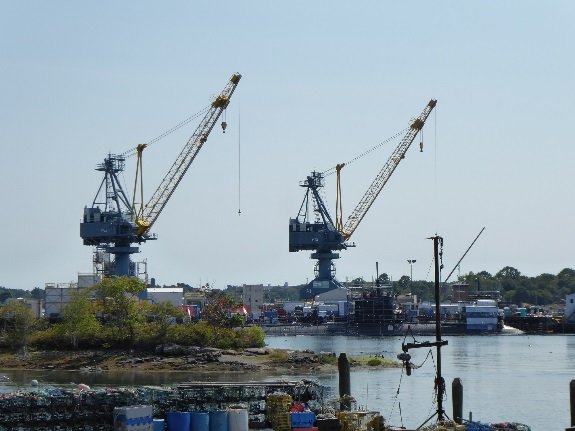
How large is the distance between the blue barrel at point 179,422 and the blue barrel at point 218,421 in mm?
865

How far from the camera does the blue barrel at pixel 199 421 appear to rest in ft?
130

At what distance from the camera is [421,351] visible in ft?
520

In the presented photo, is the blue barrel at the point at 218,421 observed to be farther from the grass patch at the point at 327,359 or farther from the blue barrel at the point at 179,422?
the grass patch at the point at 327,359

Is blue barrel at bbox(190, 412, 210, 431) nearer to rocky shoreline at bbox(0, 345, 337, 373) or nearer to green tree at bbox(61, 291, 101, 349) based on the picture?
rocky shoreline at bbox(0, 345, 337, 373)

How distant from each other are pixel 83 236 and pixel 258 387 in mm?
133000

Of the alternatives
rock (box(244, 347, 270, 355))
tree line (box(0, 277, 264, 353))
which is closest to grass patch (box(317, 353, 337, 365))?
rock (box(244, 347, 270, 355))

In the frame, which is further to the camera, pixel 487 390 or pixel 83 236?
pixel 83 236

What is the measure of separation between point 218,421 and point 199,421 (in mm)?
679

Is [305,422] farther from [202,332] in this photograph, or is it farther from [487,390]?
[202,332]

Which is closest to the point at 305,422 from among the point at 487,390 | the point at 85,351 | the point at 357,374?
the point at 487,390

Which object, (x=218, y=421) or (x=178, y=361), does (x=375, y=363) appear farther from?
(x=218, y=421)

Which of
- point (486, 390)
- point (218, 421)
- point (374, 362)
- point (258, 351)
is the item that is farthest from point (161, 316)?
point (218, 421)

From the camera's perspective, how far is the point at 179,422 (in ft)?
131

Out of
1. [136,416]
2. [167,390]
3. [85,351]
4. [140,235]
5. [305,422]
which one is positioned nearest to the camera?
[136,416]
